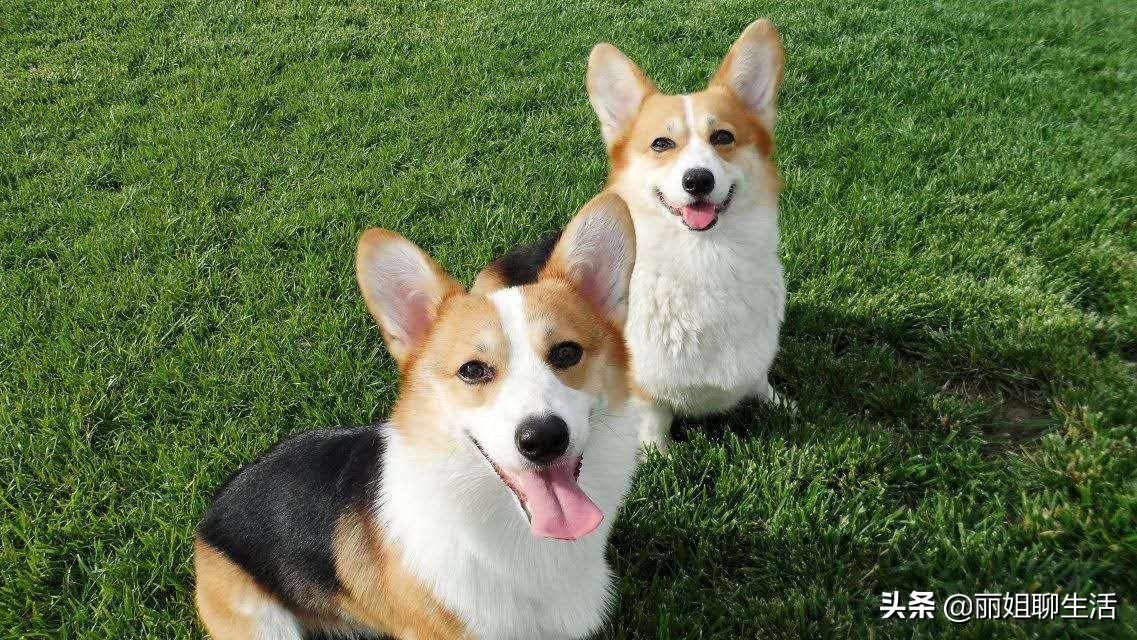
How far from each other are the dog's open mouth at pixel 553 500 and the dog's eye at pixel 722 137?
1.43 meters

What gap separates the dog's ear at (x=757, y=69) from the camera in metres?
2.60

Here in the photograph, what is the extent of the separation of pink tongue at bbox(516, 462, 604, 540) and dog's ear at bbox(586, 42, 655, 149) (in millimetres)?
1614

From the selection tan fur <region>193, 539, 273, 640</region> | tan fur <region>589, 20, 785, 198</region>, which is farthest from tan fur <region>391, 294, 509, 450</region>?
tan fur <region>589, 20, 785, 198</region>

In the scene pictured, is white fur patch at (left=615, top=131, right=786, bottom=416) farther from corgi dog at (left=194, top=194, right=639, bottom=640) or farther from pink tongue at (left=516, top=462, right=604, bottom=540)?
pink tongue at (left=516, top=462, right=604, bottom=540)

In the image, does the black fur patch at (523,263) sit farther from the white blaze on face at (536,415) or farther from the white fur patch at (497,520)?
the white blaze on face at (536,415)

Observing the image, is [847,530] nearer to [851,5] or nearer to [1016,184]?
[1016,184]

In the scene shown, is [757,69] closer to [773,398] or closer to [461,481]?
[773,398]

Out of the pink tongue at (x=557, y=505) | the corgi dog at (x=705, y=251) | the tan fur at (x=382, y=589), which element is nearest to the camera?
the pink tongue at (x=557, y=505)

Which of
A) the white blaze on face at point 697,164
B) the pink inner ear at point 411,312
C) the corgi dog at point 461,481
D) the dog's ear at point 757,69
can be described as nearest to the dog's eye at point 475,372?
the corgi dog at point 461,481

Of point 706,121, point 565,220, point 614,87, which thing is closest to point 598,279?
point 706,121

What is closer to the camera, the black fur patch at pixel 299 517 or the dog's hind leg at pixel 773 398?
the black fur patch at pixel 299 517

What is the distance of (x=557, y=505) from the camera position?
158 centimetres

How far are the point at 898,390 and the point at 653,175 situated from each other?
1.36m

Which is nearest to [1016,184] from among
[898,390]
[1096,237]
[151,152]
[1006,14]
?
[1096,237]
